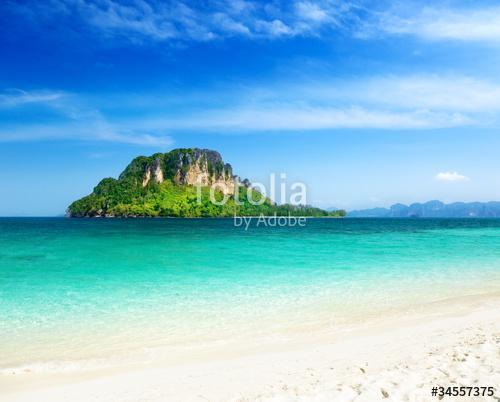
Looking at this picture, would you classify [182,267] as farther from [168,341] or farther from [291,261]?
[168,341]

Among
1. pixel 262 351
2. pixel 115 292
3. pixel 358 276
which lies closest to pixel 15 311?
pixel 115 292

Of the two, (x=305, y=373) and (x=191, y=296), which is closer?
(x=305, y=373)

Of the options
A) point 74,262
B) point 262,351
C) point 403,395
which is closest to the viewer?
point 403,395

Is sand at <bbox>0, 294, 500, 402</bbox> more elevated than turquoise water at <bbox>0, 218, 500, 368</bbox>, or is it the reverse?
sand at <bbox>0, 294, 500, 402</bbox>

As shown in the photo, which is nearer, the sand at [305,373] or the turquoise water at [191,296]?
the sand at [305,373]

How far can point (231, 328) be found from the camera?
11.4 meters

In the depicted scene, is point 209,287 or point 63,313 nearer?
point 63,313

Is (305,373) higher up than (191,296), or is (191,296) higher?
(305,373)

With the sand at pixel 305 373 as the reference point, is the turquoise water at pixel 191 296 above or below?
below

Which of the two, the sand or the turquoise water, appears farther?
the turquoise water

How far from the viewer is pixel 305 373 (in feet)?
24.9

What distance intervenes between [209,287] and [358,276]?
8.35m

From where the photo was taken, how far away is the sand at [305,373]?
6.59 m

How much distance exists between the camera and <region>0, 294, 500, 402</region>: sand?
21.6 ft
